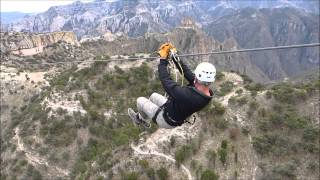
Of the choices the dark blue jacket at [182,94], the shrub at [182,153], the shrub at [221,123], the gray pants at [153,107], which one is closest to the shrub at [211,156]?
the shrub at [182,153]

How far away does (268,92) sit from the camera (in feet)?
103

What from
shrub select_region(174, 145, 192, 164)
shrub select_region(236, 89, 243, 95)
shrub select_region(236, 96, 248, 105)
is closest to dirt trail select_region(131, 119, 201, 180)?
shrub select_region(174, 145, 192, 164)

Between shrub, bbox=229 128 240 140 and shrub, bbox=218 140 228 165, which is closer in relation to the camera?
shrub, bbox=218 140 228 165

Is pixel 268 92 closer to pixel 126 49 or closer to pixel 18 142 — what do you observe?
pixel 18 142

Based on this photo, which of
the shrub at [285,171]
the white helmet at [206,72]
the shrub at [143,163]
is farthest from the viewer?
the shrub at [285,171]

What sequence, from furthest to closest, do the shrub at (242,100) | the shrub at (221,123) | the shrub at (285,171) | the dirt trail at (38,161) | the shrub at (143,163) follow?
the dirt trail at (38,161)
the shrub at (242,100)
the shrub at (221,123)
the shrub at (285,171)
the shrub at (143,163)

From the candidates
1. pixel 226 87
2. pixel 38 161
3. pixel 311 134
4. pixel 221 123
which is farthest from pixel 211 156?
pixel 38 161

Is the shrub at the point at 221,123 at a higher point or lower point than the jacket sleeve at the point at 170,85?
lower

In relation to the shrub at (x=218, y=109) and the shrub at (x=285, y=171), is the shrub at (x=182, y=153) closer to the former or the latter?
the shrub at (x=218, y=109)

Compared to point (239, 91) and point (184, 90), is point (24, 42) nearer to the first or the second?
point (239, 91)

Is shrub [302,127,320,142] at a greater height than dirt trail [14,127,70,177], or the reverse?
shrub [302,127,320,142]

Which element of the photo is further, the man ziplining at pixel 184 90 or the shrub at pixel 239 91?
the shrub at pixel 239 91

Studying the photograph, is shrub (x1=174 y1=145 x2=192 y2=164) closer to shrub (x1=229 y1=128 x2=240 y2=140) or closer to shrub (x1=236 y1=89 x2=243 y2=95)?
shrub (x1=229 y1=128 x2=240 y2=140)

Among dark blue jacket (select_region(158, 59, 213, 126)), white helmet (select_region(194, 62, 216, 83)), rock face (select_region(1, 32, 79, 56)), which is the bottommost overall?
rock face (select_region(1, 32, 79, 56))
